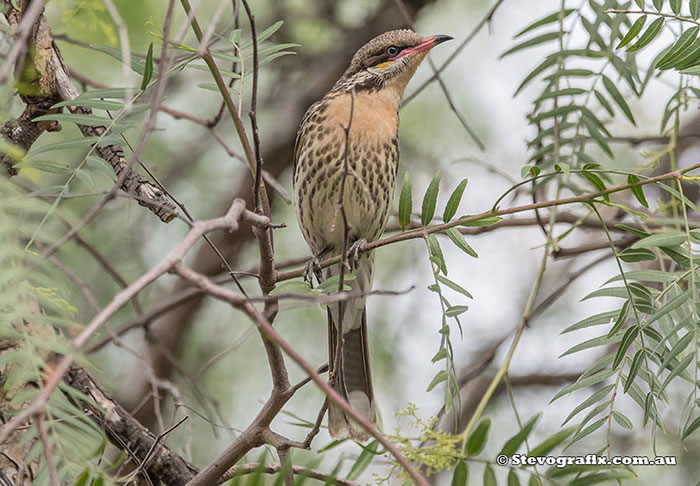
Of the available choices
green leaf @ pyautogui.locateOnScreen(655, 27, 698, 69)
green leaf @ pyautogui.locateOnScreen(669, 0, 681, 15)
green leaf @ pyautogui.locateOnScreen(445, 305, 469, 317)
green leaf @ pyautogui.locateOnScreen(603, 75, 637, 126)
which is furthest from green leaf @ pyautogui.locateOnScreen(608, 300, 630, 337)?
green leaf @ pyautogui.locateOnScreen(603, 75, 637, 126)

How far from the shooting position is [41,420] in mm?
1101

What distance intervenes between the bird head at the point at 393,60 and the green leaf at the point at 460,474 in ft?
6.98

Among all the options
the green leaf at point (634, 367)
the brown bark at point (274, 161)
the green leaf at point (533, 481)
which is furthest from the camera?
the brown bark at point (274, 161)

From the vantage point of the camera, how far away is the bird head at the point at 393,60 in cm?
347

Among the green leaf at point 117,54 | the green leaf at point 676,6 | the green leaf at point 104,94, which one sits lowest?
the green leaf at point 104,94

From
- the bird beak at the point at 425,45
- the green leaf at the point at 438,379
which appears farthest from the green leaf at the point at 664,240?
the bird beak at the point at 425,45

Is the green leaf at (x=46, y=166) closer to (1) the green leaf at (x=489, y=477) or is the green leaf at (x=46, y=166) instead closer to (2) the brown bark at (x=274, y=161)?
(1) the green leaf at (x=489, y=477)

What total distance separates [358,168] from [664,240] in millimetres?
1554

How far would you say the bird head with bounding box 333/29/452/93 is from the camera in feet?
11.4

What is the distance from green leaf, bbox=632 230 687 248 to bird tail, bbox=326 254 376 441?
1240mm

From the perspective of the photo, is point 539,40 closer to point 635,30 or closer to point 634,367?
point 635,30

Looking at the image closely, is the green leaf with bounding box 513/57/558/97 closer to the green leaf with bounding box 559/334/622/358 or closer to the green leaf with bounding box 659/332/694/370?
the green leaf with bounding box 559/334/622/358

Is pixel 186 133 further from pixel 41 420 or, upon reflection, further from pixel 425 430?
pixel 41 420

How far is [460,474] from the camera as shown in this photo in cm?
163
